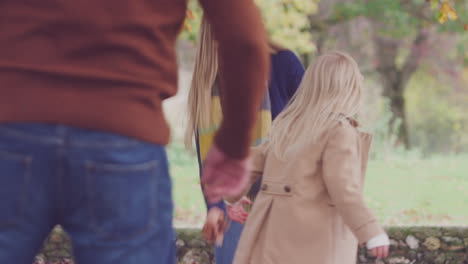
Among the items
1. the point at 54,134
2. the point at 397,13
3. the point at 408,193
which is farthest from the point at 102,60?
the point at 397,13

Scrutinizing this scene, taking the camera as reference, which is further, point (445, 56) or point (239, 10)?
point (445, 56)

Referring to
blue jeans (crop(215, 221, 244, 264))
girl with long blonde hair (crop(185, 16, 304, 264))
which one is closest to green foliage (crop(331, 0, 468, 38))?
girl with long blonde hair (crop(185, 16, 304, 264))

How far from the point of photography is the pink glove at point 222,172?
2039mm

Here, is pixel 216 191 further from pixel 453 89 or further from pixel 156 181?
pixel 453 89

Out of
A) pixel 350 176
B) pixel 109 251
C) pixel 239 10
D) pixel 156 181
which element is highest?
pixel 239 10

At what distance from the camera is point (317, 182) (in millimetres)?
4316

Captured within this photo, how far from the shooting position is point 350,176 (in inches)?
164

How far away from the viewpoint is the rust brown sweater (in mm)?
1785

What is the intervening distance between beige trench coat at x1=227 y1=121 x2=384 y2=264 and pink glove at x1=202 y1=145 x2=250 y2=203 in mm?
2088

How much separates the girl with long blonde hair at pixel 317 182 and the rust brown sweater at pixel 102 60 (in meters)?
2.26

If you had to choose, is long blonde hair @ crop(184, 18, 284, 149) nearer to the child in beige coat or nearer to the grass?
the child in beige coat

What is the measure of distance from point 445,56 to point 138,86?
25127 millimetres

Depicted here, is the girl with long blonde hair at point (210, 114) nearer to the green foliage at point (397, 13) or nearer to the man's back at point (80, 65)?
the man's back at point (80, 65)

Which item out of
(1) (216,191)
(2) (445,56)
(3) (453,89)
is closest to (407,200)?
(1) (216,191)
